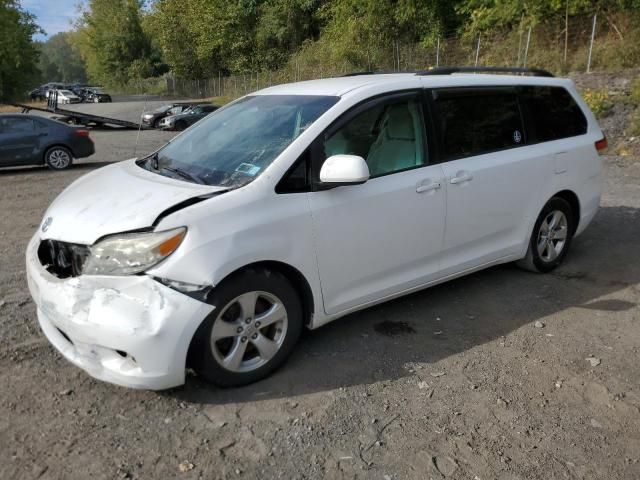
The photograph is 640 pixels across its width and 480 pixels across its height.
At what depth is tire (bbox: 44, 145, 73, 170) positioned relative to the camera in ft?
41.8

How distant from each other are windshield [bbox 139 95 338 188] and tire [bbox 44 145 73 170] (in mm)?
9751

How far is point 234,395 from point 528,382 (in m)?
1.75

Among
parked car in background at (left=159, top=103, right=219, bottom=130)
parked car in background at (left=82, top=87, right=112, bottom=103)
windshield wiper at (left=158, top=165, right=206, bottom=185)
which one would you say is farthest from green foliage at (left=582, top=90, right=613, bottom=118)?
parked car in background at (left=82, top=87, right=112, bottom=103)

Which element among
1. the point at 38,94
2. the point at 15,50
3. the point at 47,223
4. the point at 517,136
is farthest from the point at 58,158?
the point at 38,94

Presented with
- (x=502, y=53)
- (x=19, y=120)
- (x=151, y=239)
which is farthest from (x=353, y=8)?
(x=151, y=239)

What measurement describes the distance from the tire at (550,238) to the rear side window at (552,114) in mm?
583

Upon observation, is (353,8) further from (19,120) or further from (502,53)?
(19,120)

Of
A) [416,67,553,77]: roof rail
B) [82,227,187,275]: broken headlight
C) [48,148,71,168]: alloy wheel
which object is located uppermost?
[416,67,553,77]: roof rail

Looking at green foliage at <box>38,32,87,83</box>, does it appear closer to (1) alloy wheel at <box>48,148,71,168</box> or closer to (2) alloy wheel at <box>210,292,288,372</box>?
(1) alloy wheel at <box>48,148,71,168</box>

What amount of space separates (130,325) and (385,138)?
2.06 m

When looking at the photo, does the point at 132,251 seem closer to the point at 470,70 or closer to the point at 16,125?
the point at 470,70

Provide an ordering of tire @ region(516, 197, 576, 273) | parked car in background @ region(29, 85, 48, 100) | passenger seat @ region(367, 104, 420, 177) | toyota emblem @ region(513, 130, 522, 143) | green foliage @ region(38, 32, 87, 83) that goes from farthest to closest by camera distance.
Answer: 1. green foliage @ region(38, 32, 87, 83)
2. parked car in background @ region(29, 85, 48, 100)
3. tire @ region(516, 197, 576, 273)
4. toyota emblem @ region(513, 130, 522, 143)
5. passenger seat @ region(367, 104, 420, 177)

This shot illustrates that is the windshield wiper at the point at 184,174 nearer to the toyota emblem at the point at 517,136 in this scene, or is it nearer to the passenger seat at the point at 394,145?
the passenger seat at the point at 394,145

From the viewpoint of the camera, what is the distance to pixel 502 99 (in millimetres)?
4598
